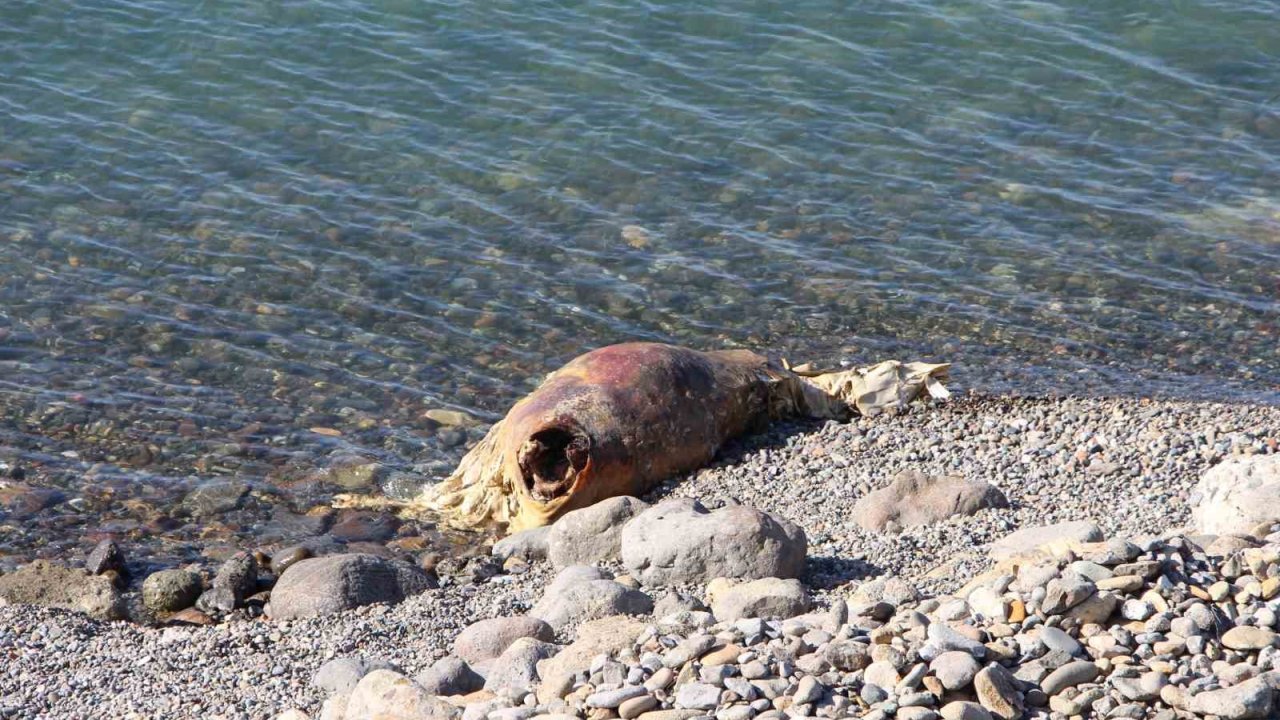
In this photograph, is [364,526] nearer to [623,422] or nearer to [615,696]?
[623,422]

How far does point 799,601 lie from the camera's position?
7.15 m

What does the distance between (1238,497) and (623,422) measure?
13.0 ft

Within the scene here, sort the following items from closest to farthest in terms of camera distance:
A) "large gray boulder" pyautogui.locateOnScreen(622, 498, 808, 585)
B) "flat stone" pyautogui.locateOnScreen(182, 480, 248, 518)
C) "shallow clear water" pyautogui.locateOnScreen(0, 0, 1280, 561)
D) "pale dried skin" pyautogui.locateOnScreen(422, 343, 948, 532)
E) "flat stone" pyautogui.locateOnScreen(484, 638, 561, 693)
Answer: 1. "flat stone" pyautogui.locateOnScreen(484, 638, 561, 693)
2. "large gray boulder" pyautogui.locateOnScreen(622, 498, 808, 585)
3. "pale dried skin" pyautogui.locateOnScreen(422, 343, 948, 532)
4. "flat stone" pyautogui.locateOnScreen(182, 480, 248, 518)
5. "shallow clear water" pyautogui.locateOnScreen(0, 0, 1280, 561)

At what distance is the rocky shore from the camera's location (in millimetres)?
5832

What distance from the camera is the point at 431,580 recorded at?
882cm

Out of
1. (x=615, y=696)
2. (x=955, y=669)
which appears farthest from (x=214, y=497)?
(x=955, y=669)

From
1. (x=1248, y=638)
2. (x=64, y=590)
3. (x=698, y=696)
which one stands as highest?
(x=1248, y=638)

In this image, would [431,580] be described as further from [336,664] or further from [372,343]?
[372,343]

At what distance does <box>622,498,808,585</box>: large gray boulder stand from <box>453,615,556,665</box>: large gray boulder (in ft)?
2.77

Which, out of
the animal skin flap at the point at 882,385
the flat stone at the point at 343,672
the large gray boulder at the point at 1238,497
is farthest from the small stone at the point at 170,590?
the large gray boulder at the point at 1238,497

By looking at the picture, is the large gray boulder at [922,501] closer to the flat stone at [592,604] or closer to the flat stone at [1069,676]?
the flat stone at [592,604]

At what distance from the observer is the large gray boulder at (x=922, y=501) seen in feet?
28.8

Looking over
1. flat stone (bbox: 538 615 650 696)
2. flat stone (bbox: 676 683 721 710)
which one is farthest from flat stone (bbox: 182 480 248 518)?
flat stone (bbox: 676 683 721 710)

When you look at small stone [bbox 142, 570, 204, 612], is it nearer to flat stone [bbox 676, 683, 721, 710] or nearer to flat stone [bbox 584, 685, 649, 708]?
flat stone [bbox 584, 685, 649, 708]
